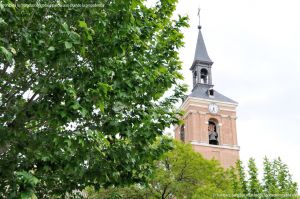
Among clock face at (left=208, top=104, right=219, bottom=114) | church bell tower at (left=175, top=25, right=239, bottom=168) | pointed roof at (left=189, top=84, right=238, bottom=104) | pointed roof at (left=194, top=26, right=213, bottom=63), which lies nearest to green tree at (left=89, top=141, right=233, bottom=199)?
church bell tower at (left=175, top=25, right=239, bottom=168)

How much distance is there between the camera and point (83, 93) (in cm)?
639

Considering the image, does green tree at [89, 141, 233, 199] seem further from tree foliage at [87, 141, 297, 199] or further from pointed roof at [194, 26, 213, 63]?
pointed roof at [194, 26, 213, 63]

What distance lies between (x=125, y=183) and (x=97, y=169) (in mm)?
764

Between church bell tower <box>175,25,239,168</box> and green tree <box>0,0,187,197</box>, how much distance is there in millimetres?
36664

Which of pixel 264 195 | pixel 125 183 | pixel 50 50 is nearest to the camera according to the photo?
pixel 50 50

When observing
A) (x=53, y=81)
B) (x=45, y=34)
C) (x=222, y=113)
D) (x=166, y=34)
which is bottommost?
(x=53, y=81)

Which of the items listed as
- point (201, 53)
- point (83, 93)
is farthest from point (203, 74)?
point (83, 93)

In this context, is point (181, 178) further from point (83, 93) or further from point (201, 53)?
point (201, 53)

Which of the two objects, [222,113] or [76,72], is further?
[222,113]

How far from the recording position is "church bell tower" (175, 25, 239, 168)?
44594 mm

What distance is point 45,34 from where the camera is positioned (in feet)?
21.4

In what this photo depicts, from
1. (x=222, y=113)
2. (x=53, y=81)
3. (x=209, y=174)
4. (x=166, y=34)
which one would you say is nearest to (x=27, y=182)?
(x=53, y=81)

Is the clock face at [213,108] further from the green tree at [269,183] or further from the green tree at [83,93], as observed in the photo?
the green tree at [83,93]

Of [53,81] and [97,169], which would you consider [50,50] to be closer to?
[53,81]
